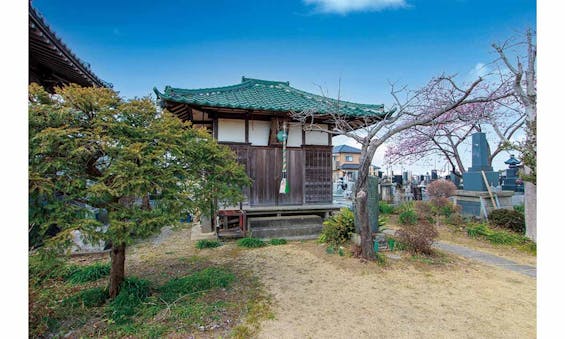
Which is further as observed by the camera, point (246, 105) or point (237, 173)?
point (246, 105)

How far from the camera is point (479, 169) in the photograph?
355 inches

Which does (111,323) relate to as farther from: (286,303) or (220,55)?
(220,55)

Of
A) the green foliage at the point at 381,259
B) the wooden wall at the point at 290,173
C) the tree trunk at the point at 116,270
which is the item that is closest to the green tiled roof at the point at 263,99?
the wooden wall at the point at 290,173

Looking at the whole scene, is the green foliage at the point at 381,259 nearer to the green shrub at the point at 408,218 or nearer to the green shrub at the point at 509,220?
the green shrub at the point at 408,218

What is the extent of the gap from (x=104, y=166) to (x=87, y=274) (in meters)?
2.29

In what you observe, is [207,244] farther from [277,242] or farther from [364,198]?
[364,198]

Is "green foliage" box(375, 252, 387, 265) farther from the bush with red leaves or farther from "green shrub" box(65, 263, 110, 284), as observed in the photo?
the bush with red leaves

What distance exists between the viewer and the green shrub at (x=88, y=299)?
2.96 m

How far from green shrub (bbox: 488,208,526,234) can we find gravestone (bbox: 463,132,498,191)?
1717 mm

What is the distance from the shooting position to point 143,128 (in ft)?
9.21

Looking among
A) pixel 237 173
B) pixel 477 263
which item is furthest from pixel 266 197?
pixel 477 263

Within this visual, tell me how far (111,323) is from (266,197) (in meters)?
A: 4.73

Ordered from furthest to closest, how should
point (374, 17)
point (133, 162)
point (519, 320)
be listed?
point (374, 17)
point (519, 320)
point (133, 162)

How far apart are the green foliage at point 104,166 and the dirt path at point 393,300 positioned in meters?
1.86
